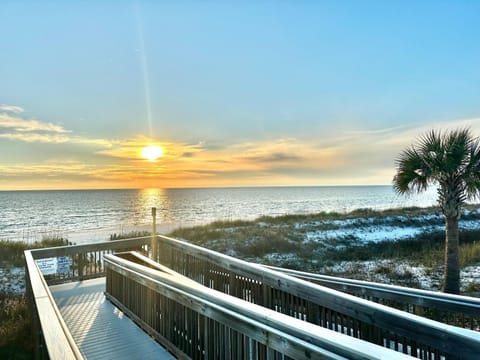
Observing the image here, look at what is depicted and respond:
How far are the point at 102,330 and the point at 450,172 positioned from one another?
753 centimetres

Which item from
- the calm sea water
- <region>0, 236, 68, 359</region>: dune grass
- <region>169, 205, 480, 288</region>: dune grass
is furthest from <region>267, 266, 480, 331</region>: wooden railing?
the calm sea water

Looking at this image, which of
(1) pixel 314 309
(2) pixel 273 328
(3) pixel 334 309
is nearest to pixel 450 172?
(1) pixel 314 309

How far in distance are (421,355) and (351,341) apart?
1342mm

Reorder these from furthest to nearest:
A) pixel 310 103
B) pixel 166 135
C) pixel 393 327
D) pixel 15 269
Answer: pixel 166 135 → pixel 310 103 → pixel 15 269 → pixel 393 327

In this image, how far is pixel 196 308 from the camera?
2699 millimetres

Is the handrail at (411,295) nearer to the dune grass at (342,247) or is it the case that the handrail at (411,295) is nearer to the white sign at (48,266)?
the dune grass at (342,247)

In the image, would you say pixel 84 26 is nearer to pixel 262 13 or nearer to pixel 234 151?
pixel 262 13

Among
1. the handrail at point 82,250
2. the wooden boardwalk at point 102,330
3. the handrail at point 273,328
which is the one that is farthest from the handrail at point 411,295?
the handrail at point 82,250

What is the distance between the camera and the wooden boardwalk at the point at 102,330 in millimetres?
3492

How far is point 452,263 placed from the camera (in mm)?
6586

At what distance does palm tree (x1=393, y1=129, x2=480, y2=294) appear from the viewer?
21.7 ft

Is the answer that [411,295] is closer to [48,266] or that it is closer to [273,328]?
[273,328]

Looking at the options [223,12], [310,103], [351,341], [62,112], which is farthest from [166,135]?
[351,341]

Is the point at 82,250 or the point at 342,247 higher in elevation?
the point at 82,250
